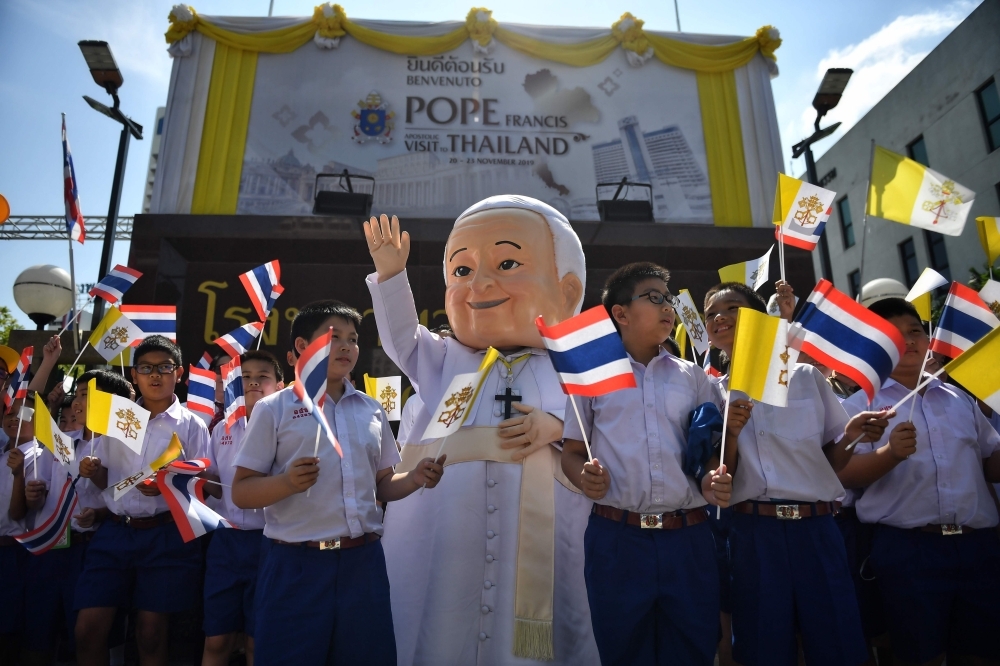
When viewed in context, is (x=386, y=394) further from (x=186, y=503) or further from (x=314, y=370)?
(x=314, y=370)

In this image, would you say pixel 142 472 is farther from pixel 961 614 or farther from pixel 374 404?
pixel 961 614

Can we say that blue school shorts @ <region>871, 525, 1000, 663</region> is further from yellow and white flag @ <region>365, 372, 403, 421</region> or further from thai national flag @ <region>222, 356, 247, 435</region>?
thai national flag @ <region>222, 356, 247, 435</region>

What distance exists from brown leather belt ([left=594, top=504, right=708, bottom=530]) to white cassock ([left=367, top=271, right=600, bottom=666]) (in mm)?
475

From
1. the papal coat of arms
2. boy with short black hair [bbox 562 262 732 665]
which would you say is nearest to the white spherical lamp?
the papal coat of arms

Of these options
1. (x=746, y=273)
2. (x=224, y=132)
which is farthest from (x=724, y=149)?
(x=224, y=132)

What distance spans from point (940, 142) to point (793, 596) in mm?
18273

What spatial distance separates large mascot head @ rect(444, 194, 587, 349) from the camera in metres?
3.30

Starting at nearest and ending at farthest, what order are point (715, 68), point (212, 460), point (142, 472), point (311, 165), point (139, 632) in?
point (142, 472) → point (139, 632) → point (212, 460) → point (311, 165) → point (715, 68)

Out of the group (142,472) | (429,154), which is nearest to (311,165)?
(429,154)

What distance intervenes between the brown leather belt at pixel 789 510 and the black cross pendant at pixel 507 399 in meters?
1.10

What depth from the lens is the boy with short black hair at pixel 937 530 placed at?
2.93m

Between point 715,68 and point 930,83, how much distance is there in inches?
452

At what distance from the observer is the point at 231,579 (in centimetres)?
362

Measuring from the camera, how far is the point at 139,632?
356 centimetres
